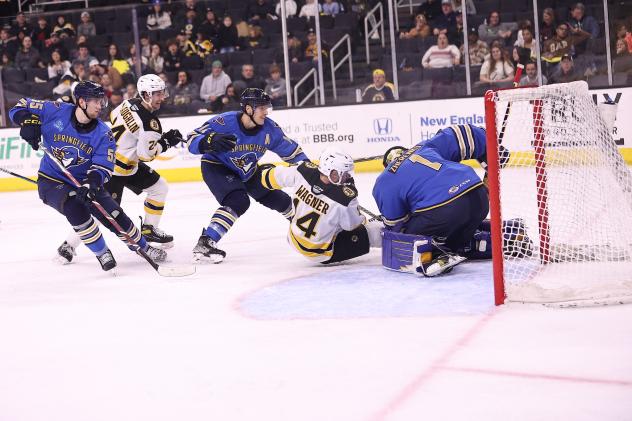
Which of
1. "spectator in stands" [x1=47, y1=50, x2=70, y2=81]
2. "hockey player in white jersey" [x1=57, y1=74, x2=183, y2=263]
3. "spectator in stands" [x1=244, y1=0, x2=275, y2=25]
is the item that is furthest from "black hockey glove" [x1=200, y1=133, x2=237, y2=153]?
"spectator in stands" [x1=47, y1=50, x2=70, y2=81]

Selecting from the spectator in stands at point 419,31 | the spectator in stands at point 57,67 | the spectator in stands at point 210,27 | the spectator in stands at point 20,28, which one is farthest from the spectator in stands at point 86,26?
the spectator in stands at point 419,31

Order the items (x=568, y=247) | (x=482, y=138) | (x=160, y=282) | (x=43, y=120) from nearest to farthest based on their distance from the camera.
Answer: (x=568, y=247), (x=482, y=138), (x=160, y=282), (x=43, y=120)

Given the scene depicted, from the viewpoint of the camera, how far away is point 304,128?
9.31 meters

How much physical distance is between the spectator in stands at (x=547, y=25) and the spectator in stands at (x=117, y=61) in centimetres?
444

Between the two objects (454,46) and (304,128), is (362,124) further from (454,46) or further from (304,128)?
(454,46)

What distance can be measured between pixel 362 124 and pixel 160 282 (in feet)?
15.7

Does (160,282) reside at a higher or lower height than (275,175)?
lower

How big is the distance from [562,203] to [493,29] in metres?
5.19

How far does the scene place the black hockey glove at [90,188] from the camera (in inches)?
190

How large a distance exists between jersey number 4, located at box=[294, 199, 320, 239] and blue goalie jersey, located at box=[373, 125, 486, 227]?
1.16 ft

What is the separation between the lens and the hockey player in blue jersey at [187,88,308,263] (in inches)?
200

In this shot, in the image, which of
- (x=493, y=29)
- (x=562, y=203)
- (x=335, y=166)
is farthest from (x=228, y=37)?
(x=562, y=203)

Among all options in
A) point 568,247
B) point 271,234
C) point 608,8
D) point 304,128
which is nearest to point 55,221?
point 271,234

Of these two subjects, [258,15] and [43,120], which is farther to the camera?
[258,15]
